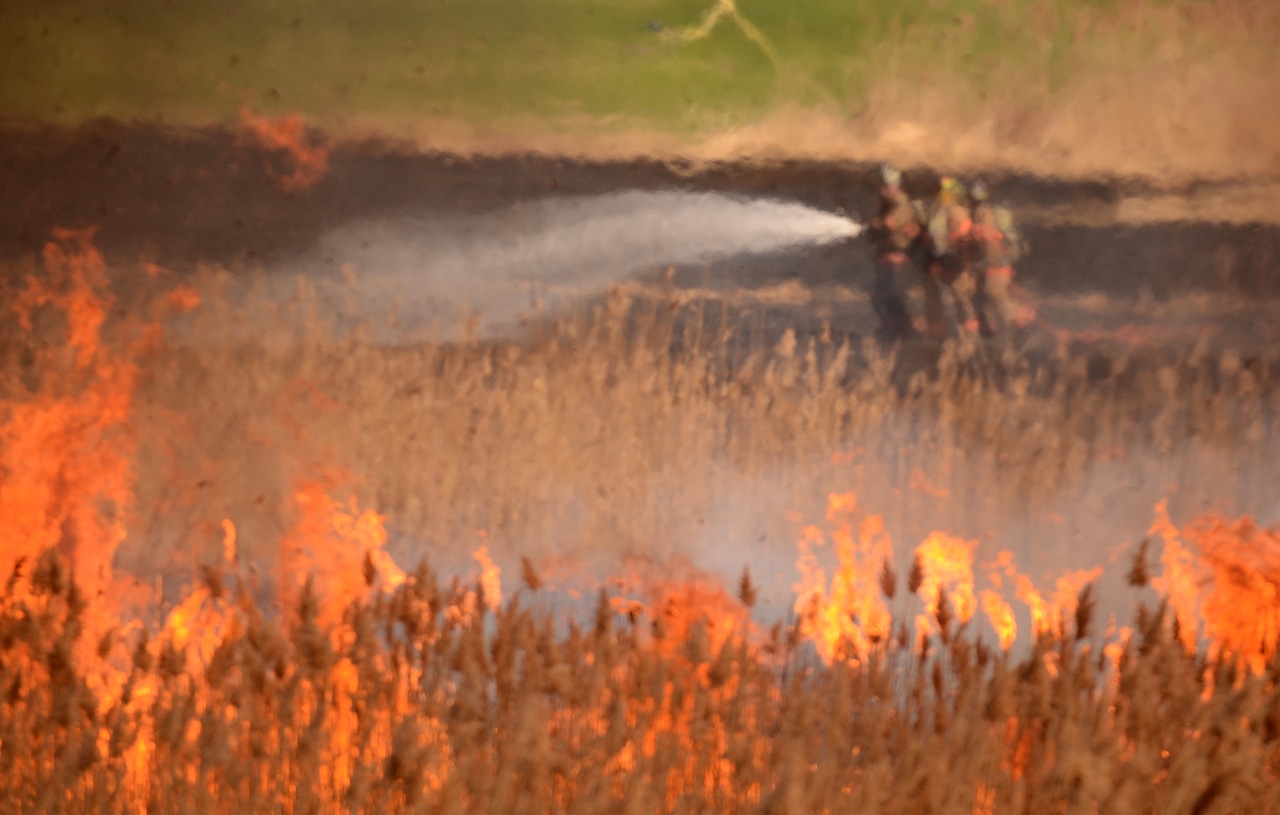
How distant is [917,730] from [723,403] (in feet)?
3.08

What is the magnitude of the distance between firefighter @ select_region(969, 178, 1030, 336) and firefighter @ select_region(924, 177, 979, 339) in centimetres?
2

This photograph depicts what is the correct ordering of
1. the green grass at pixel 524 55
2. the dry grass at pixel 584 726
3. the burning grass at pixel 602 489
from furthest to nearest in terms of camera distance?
the green grass at pixel 524 55 → the burning grass at pixel 602 489 → the dry grass at pixel 584 726

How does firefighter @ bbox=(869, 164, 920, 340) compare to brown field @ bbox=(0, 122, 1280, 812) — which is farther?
firefighter @ bbox=(869, 164, 920, 340)

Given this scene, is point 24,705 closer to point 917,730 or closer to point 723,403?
point 723,403

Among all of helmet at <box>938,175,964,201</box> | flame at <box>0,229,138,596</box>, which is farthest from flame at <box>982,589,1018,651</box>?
flame at <box>0,229,138,596</box>

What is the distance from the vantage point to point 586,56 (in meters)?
2.94

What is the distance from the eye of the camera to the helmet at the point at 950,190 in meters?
3.00

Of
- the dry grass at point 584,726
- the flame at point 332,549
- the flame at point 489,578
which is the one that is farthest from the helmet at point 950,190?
the flame at point 332,549

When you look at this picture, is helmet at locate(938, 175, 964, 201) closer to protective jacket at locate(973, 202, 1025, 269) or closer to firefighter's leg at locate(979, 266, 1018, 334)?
protective jacket at locate(973, 202, 1025, 269)

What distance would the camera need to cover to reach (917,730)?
2625 mm

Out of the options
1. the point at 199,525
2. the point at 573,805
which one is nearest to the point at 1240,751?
the point at 573,805

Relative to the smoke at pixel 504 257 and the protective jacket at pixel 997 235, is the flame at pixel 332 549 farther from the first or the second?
the protective jacket at pixel 997 235

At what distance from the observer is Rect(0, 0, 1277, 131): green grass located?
290 centimetres

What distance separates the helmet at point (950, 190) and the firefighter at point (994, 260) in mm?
32
